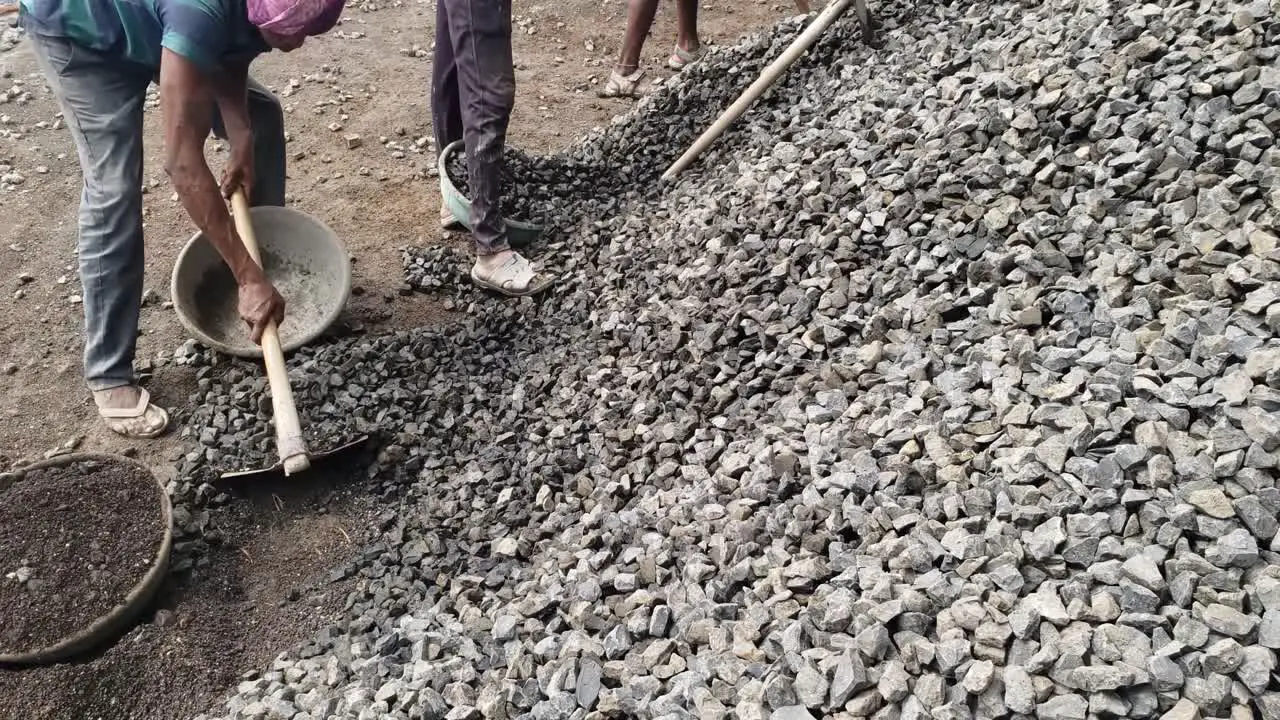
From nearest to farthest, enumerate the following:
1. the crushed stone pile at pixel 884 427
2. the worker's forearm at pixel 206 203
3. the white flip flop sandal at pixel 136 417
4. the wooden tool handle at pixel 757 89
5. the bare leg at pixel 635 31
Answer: the crushed stone pile at pixel 884 427 → the worker's forearm at pixel 206 203 → the white flip flop sandal at pixel 136 417 → the wooden tool handle at pixel 757 89 → the bare leg at pixel 635 31

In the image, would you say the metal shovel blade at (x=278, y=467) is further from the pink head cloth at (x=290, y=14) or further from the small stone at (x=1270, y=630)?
the small stone at (x=1270, y=630)

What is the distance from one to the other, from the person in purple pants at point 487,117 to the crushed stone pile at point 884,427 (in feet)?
0.49

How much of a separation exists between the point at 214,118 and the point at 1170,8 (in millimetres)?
3863

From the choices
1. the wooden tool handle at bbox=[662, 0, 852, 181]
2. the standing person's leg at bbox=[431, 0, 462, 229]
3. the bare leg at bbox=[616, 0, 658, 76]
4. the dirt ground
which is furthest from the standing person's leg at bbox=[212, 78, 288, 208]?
the bare leg at bbox=[616, 0, 658, 76]

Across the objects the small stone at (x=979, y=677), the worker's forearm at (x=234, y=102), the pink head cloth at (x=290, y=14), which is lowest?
the small stone at (x=979, y=677)

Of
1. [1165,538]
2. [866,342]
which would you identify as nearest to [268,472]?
[866,342]

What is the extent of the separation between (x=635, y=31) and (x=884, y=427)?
4.39 meters

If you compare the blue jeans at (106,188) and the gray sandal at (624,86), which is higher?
the blue jeans at (106,188)

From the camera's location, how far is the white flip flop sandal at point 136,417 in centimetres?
339

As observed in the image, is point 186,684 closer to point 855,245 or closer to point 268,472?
point 268,472

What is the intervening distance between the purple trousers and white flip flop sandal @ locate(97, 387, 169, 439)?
1485 millimetres

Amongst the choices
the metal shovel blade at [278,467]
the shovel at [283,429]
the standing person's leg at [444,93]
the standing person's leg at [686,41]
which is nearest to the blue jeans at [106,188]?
the shovel at [283,429]

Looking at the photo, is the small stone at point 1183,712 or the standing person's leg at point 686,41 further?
the standing person's leg at point 686,41

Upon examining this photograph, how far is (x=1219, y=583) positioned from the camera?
173cm
